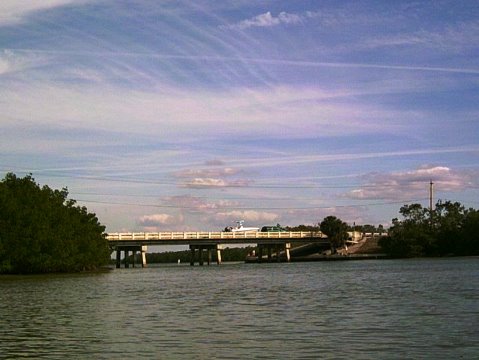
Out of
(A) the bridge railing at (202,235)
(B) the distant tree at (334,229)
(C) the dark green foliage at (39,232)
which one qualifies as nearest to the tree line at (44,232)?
(C) the dark green foliage at (39,232)

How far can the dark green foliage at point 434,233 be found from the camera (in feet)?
530

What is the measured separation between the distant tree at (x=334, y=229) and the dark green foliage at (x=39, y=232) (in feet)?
253

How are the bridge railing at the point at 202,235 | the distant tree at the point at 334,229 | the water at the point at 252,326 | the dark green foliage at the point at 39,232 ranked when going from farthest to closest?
the distant tree at the point at 334,229, the bridge railing at the point at 202,235, the dark green foliage at the point at 39,232, the water at the point at 252,326

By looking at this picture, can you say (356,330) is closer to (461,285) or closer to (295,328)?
(295,328)

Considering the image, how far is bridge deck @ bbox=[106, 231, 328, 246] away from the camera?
491 feet

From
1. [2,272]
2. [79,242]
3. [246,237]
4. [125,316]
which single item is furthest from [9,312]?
[246,237]

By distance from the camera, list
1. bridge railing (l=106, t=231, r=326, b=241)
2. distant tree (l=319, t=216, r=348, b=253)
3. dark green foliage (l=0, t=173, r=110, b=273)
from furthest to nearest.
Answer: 1. distant tree (l=319, t=216, r=348, b=253)
2. bridge railing (l=106, t=231, r=326, b=241)
3. dark green foliage (l=0, t=173, r=110, b=273)

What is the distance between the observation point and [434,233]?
547ft

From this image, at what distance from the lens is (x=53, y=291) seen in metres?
59.5

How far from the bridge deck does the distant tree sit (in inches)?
86.4

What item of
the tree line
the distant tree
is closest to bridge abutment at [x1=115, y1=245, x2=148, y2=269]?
the tree line

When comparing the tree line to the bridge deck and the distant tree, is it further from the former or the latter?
the distant tree

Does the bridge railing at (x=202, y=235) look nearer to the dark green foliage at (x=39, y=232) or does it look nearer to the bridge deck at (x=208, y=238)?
the bridge deck at (x=208, y=238)

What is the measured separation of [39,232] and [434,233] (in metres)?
101
